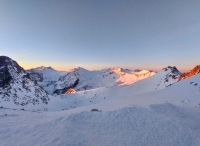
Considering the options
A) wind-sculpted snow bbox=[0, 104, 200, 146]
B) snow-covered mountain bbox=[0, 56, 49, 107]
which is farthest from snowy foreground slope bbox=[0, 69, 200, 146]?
snow-covered mountain bbox=[0, 56, 49, 107]

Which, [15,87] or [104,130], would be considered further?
[15,87]

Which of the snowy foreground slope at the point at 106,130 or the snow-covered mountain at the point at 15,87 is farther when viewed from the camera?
the snow-covered mountain at the point at 15,87

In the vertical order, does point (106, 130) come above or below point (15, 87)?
below

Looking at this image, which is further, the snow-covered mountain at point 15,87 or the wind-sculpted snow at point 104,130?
the snow-covered mountain at point 15,87

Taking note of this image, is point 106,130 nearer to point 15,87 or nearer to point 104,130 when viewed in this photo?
point 104,130

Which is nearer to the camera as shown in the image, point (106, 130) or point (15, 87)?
point (106, 130)

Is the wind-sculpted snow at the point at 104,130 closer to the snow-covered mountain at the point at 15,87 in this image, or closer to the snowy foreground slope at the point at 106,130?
the snowy foreground slope at the point at 106,130

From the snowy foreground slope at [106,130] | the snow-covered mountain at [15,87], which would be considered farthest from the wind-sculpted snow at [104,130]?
the snow-covered mountain at [15,87]

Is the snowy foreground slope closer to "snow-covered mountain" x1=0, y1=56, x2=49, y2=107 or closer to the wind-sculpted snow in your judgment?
the wind-sculpted snow

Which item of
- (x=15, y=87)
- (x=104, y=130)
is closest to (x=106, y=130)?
(x=104, y=130)
